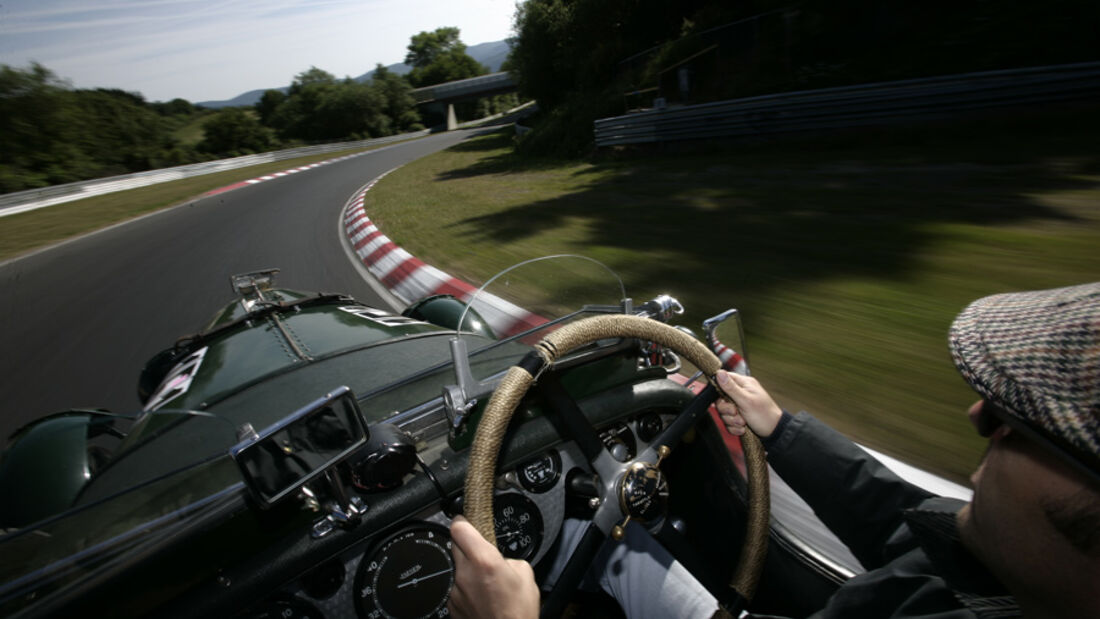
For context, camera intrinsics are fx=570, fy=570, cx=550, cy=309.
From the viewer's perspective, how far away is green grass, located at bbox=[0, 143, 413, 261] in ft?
42.9

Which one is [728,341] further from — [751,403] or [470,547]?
[470,547]

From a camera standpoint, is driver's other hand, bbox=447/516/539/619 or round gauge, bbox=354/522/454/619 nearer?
driver's other hand, bbox=447/516/539/619

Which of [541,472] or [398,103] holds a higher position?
[398,103]

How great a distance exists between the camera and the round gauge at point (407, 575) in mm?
1367

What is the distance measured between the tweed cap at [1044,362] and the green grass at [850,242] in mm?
2218

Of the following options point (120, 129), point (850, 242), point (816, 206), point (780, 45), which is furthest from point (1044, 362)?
point (120, 129)

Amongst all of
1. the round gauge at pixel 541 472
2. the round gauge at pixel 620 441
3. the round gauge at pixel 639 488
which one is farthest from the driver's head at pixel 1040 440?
the round gauge at pixel 541 472

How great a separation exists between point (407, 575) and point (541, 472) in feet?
1.44

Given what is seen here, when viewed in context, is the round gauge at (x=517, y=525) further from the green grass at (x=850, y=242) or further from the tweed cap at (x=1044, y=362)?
the green grass at (x=850, y=242)

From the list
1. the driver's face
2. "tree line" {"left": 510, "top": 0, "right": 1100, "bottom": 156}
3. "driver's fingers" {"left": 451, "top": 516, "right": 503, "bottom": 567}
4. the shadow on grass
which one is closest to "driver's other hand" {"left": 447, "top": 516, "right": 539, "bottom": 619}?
"driver's fingers" {"left": 451, "top": 516, "right": 503, "bottom": 567}

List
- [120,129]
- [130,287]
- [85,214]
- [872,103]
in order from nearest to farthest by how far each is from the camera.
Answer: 1. [130,287]
2. [872,103]
3. [85,214]
4. [120,129]

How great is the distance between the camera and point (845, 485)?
1545mm

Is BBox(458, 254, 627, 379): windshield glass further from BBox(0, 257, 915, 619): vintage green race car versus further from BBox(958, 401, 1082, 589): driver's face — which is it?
BBox(958, 401, 1082, 589): driver's face

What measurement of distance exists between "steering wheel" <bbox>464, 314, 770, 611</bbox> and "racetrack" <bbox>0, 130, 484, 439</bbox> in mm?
4278
